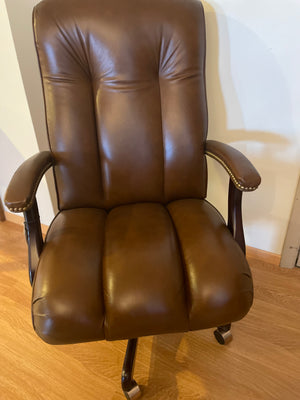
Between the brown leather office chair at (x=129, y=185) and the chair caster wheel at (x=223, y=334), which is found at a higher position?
the brown leather office chair at (x=129, y=185)

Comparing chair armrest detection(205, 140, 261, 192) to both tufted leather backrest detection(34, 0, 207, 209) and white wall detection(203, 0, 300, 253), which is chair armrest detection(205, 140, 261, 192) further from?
white wall detection(203, 0, 300, 253)

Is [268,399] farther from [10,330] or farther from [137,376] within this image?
[10,330]

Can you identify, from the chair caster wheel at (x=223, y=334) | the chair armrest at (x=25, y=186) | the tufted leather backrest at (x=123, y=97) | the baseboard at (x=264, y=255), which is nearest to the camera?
the chair armrest at (x=25, y=186)

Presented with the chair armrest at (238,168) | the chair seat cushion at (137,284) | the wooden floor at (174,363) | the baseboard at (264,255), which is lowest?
the wooden floor at (174,363)

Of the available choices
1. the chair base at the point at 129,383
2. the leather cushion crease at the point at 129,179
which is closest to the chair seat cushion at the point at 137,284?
the leather cushion crease at the point at 129,179

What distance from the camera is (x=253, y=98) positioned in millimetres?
1078

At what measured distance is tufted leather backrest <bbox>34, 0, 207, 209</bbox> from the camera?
0.90m

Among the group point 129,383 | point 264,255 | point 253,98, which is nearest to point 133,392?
point 129,383

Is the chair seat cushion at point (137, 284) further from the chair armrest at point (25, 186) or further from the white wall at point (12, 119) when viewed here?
the white wall at point (12, 119)

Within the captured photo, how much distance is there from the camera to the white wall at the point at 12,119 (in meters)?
1.11

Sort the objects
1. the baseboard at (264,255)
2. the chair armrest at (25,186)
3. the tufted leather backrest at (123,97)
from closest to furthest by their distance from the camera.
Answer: the chair armrest at (25,186) < the tufted leather backrest at (123,97) < the baseboard at (264,255)

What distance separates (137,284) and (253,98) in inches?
31.9

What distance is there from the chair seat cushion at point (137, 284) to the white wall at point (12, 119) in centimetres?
68

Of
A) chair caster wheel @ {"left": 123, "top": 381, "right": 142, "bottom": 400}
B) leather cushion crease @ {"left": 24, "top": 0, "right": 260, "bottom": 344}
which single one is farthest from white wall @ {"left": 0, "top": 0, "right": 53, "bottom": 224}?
chair caster wheel @ {"left": 123, "top": 381, "right": 142, "bottom": 400}
